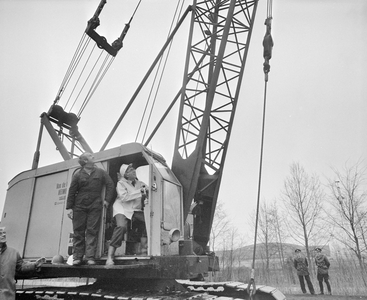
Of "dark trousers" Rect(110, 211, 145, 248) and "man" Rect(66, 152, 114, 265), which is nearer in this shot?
"dark trousers" Rect(110, 211, 145, 248)

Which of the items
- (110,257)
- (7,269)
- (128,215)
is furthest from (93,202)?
(7,269)

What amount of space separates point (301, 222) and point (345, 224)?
3258mm

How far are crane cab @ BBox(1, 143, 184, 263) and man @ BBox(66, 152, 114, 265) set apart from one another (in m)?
0.22

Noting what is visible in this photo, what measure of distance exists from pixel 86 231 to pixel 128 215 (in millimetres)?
680

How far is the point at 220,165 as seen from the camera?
7152 mm

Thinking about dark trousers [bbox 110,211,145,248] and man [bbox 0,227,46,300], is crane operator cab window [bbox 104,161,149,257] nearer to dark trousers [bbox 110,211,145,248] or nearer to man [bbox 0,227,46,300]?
dark trousers [bbox 110,211,145,248]

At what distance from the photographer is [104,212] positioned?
17.3 ft

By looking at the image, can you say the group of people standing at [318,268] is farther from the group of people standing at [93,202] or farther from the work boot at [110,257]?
the work boot at [110,257]

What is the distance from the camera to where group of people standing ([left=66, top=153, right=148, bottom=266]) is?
5.01m

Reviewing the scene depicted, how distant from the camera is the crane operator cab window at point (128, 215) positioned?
5.04m

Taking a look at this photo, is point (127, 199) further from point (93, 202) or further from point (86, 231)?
point (86, 231)

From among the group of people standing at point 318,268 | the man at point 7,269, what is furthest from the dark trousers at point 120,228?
the group of people standing at point 318,268

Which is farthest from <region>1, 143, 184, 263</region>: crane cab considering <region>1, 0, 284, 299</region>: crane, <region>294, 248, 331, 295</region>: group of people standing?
<region>294, 248, 331, 295</region>: group of people standing

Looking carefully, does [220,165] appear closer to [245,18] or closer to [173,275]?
[173,275]
